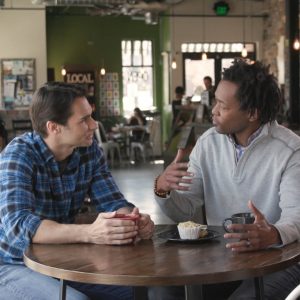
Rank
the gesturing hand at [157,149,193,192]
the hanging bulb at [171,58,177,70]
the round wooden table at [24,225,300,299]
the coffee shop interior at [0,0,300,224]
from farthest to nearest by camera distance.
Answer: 1. the hanging bulb at [171,58,177,70]
2. the coffee shop interior at [0,0,300,224]
3. the gesturing hand at [157,149,193,192]
4. the round wooden table at [24,225,300,299]

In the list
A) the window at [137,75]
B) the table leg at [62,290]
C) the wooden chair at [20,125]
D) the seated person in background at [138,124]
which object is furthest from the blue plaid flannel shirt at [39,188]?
the window at [137,75]

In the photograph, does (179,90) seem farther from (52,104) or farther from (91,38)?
(52,104)

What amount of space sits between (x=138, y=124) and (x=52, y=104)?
612 inches

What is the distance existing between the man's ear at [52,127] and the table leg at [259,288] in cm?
99

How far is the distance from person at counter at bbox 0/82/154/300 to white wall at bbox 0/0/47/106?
13191mm

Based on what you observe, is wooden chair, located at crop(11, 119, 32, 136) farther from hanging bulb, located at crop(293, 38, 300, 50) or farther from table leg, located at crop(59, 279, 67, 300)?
table leg, located at crop(59, 279, 67, 300)

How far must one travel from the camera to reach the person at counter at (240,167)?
8.90 ft

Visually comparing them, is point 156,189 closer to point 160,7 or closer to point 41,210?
point 41,210

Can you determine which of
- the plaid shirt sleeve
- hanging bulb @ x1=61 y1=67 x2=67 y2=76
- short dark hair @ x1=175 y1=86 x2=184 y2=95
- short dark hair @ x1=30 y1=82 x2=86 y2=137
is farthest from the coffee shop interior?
the plaid shirt sleeve

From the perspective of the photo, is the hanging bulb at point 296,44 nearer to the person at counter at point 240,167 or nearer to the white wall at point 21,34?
the white wall at point 21,34

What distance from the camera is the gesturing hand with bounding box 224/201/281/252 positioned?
227cm

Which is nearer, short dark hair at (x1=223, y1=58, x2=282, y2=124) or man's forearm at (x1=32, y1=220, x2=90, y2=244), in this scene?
man's forearm at (x1=32, y1=220, x2=90, y2=244)

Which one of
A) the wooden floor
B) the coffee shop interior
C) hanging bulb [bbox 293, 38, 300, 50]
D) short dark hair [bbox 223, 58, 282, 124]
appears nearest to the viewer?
short dark hair [bbox 223, 58, 282, 124]

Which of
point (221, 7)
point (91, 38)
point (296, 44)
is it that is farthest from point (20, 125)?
point (296, 44)
